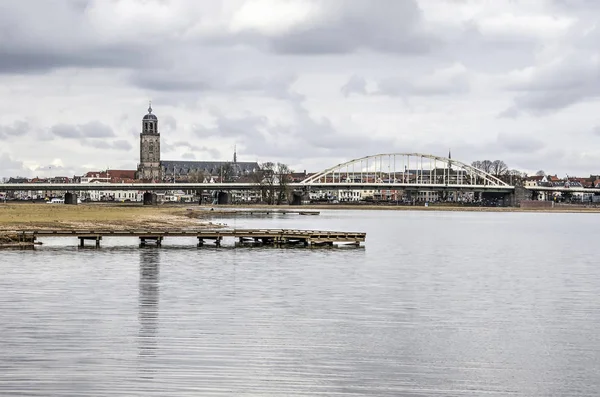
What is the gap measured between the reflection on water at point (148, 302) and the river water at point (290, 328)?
97mm

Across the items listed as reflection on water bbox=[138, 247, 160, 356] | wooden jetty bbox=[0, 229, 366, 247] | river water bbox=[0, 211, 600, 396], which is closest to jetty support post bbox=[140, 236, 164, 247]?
wooden jetty bbox=[0, 229, 366, 247]

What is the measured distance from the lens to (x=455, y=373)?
22.8 m

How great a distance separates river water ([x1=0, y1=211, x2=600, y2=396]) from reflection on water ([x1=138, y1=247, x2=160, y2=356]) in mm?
97

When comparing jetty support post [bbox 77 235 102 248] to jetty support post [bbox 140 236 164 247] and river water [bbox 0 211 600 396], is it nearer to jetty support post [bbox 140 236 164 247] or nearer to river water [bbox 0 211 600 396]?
jetty support post [bbox 140 236 164 247]

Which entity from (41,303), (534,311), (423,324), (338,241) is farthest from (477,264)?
(41,303)

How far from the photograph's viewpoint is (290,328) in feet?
94.5

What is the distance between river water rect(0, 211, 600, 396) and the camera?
21641 millimetres

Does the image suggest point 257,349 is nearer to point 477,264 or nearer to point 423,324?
point 423,324

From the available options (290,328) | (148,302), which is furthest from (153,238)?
(290,328)

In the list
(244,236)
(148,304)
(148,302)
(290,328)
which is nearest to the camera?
(290,328)

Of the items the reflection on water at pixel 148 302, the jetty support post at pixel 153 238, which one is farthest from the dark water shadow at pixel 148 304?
the jetty support post at pixel 153 238

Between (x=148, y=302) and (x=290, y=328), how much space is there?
7699mm

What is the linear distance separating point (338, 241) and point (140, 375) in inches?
1776

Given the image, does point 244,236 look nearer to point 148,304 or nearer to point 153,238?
point 153,238
